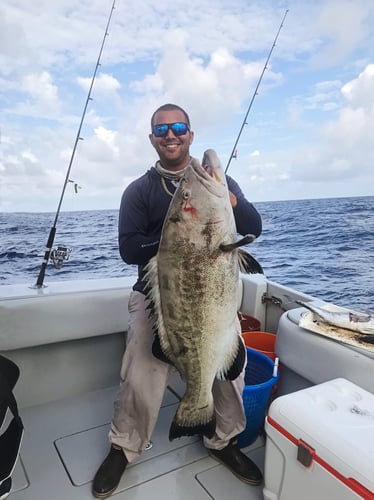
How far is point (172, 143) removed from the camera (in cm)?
227

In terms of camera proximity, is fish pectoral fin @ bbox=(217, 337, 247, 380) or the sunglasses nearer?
fish pectoral fin @ bbox=(217, 337, 247, 380)

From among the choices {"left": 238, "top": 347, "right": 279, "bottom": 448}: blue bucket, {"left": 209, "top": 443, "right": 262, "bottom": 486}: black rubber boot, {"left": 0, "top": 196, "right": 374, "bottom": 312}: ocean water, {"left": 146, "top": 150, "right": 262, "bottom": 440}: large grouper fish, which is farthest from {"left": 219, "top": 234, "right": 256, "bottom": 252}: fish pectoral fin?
{"left": 0, "top": 196, "right": 374, "bottom": 312}: ocean water

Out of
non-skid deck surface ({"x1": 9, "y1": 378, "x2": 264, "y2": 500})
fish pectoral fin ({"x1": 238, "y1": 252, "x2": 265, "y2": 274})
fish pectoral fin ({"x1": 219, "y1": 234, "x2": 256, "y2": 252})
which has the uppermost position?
fish pectoral fin ({"x1": 219, "y1": 234, "x2": 256, "y2": 252})

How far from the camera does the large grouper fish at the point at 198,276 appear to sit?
5.69 ft

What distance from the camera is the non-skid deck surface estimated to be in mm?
2264

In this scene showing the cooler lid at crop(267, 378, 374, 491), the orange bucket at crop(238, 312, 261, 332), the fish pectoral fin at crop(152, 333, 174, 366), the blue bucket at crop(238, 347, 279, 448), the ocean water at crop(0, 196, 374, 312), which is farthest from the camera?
the ocean water at crop(0, 196, 374, 312)

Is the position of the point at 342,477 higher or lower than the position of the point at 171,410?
higher

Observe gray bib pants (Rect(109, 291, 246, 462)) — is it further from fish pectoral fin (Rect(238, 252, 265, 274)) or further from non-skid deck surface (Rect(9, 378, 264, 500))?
fish pectoral fin (Rect(238, 252, 265, 274))

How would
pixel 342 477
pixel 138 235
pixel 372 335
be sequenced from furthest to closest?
pixel 372 335 < pixel 138 235 < pixel 342 477

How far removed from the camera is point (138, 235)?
224cm

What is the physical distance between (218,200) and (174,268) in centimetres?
37

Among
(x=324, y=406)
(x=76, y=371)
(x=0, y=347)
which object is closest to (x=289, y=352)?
(x=324, y=406)

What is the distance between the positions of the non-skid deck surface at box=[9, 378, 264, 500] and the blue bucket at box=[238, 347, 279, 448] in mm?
108

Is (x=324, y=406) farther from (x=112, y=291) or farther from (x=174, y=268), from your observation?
(x=112, y=291)
